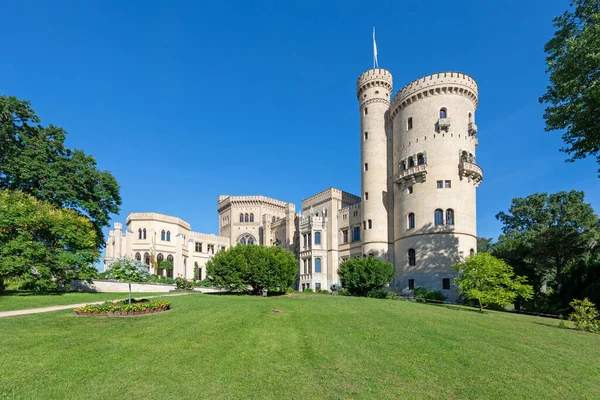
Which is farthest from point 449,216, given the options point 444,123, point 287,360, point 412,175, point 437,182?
point 287,360

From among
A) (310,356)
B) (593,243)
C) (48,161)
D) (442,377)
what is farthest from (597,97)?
(48,161)

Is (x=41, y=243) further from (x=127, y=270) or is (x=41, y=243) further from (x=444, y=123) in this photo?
(x=444, y=123)

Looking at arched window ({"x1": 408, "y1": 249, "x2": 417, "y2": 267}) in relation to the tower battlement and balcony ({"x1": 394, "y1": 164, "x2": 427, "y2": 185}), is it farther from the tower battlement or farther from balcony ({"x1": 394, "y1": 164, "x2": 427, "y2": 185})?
the tower battlement

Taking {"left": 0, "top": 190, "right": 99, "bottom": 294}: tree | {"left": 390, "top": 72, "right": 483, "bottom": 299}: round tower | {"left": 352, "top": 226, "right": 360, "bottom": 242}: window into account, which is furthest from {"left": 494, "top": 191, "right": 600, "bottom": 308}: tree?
{"left": 0, "top": 190, "right": 99, "bottom": 294}: tree

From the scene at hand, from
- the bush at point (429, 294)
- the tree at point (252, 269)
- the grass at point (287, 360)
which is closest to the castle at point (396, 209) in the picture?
the bush at point (429, 294)

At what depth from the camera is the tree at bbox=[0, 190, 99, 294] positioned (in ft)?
78.4

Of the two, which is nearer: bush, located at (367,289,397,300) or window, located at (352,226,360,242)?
bush, located at (367,289,397,300)

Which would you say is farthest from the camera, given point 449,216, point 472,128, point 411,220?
point 411,220

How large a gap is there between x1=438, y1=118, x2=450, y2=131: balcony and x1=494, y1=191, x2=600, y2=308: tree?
1417cm

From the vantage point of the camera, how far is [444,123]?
38594mm

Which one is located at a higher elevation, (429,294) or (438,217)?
(438,217)

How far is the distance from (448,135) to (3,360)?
39.8 metres

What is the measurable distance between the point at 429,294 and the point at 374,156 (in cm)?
1898

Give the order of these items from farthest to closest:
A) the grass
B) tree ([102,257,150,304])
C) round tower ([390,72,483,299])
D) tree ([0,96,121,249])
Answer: round tower ([390,72,483,299]) < tree ([0,96,121,249]) < tree ([102,257,150,304]) < the grass
